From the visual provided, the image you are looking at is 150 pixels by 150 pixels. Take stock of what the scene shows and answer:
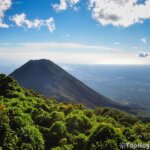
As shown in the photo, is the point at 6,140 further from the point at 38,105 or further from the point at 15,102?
the point at 38,105

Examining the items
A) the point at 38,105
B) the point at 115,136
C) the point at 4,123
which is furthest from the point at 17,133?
the point at 38,105

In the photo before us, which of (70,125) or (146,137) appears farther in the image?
(146,137)

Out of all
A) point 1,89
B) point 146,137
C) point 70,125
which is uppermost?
point 1,89

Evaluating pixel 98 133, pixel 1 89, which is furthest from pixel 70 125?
pixel 1 89

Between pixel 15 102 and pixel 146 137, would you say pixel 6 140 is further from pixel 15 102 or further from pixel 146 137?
pixel 146 137

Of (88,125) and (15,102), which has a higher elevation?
(15,102)

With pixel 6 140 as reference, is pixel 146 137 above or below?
below

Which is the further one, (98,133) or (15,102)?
(15,102)

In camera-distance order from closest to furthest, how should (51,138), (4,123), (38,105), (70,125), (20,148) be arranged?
(20,148), (4,123), (51,138), (70,125), (38,105)

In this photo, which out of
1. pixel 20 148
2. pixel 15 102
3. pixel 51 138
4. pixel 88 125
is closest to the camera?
pixel 20 148
